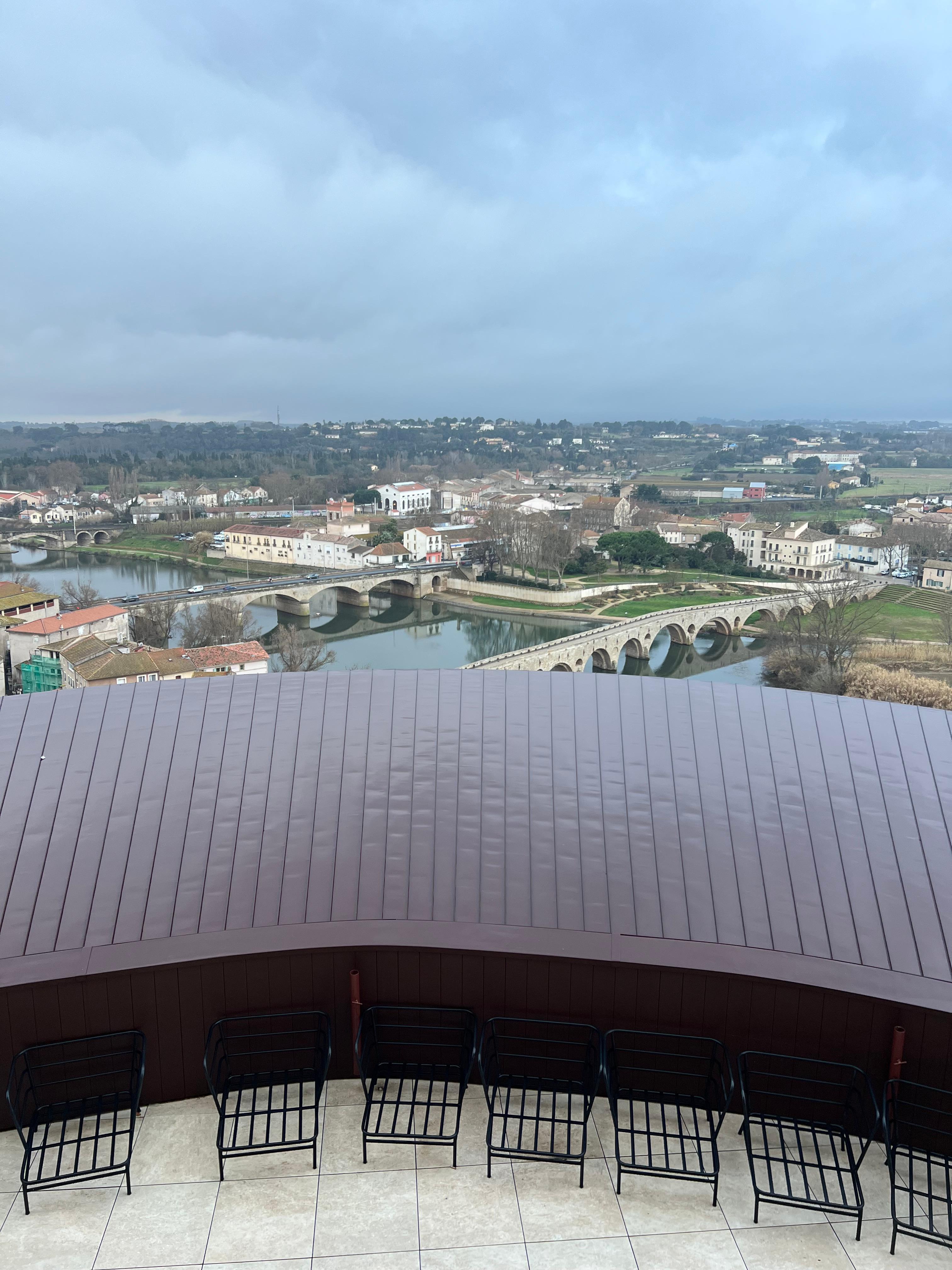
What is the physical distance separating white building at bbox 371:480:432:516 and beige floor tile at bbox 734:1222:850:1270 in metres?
80.7

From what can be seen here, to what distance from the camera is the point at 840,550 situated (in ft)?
198

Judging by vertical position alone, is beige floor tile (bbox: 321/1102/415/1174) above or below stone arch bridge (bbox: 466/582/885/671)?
above

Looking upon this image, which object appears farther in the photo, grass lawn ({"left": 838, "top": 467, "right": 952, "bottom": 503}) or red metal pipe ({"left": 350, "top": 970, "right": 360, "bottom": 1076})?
grass lawn ({"left": 838, "top": 467, "right": 952, "bottom": 503})

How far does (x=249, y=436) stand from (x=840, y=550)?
158231mm

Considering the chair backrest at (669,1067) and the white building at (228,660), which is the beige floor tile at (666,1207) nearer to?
the chair backrest at (669,1067)

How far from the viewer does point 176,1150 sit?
14.1 feet

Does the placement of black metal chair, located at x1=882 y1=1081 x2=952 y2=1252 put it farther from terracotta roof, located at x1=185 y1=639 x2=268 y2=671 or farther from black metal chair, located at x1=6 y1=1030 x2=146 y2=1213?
terracotta roof, located at x1=185 y1=639 x2=268 y2=671

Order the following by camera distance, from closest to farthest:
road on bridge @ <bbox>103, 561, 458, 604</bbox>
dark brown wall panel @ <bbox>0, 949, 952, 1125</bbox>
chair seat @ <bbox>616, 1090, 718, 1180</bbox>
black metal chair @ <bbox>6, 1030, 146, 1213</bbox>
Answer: chair seat @ <bbox>616, 1090, 718, 1180</bbox>, black metal chair @ <bbox>6, 1030, 146, 1213</bbox>, dark brown wall panel @ <bbox>0, 949, 952, 1125</bbox>, road on bridge @ <bbox>103, 561, 458, 604</bbox>

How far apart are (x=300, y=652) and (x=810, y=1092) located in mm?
28371

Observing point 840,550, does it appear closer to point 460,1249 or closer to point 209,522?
point 209,522

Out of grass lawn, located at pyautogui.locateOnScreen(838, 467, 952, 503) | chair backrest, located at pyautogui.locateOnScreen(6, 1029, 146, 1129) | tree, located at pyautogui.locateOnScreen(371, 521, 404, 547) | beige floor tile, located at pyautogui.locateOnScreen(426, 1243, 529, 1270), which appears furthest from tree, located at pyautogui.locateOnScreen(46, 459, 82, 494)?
beige floor tile, located at pyautogui.locateOnScreen(426, 1243, 529, 1270)

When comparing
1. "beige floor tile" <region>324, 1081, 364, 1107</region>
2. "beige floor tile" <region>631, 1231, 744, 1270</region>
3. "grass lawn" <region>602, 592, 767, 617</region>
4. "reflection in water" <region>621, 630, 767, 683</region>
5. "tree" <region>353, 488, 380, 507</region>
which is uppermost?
"beige floor tile" <region>631, 1231, 744, 1270</region>

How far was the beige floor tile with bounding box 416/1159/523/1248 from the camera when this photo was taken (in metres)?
3.80

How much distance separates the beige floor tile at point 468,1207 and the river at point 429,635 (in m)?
27.1
